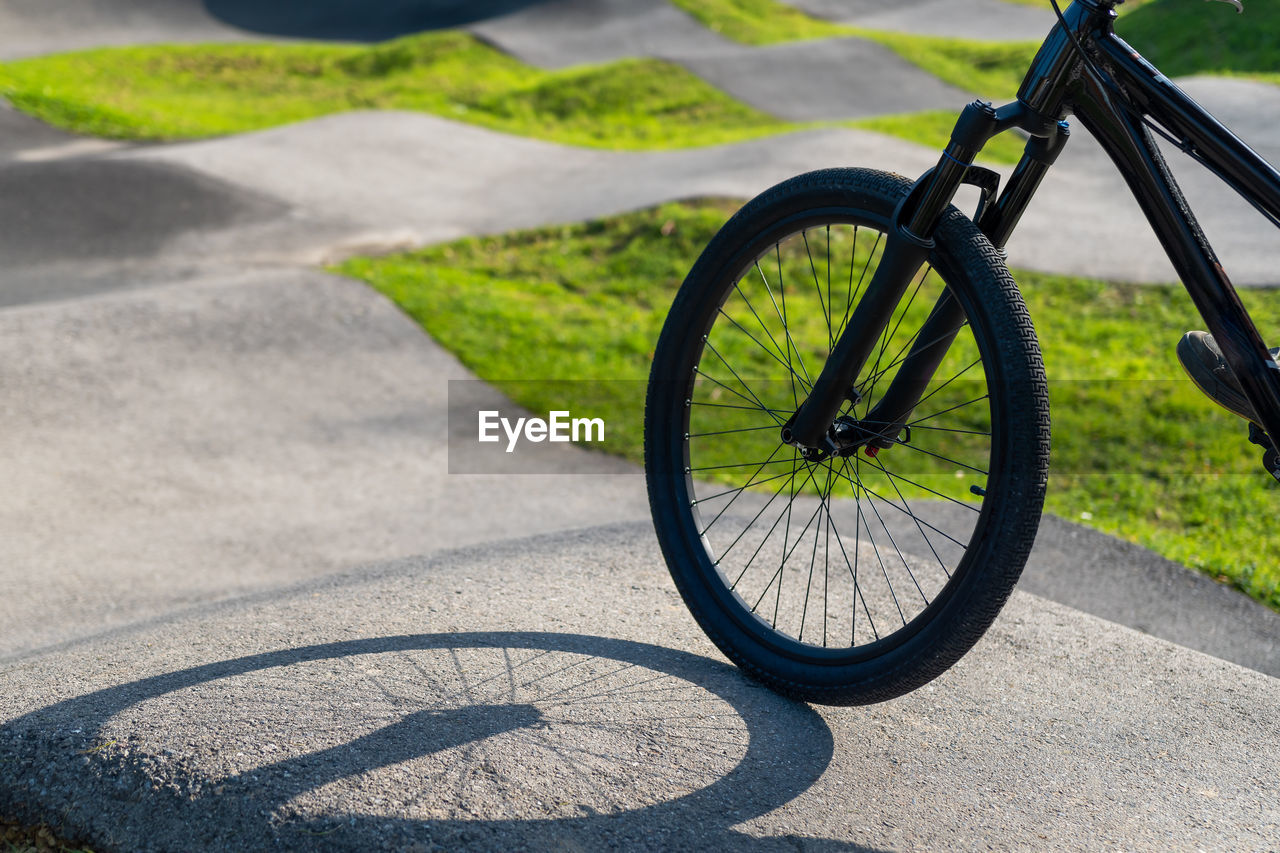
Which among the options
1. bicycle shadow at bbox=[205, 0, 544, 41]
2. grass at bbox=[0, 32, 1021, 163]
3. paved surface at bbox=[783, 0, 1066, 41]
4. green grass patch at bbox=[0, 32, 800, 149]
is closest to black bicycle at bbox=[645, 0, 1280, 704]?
grass at bbox=[0, 32, 1021, 163]

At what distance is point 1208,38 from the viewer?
13617 millimetres

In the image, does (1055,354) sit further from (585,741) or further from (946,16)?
(946,16)

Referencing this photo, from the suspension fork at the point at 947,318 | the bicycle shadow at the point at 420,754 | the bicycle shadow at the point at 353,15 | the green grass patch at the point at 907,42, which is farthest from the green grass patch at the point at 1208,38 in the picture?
the bicycle shadow at the point at 420,754

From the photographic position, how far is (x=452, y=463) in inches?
222

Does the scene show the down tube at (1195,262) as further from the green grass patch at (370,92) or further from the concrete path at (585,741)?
the green grass patch at (370,92)

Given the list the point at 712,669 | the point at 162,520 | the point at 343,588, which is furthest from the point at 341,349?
the point at 712,669

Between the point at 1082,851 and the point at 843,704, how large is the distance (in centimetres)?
56

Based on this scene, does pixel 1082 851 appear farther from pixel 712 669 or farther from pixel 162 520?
pixel 162 520

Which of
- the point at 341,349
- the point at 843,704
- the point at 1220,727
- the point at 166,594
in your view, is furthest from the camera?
the point at 341,349

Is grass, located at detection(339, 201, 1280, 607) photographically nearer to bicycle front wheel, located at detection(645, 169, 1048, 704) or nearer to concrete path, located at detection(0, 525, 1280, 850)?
bicycle front wheel, located at detection(645, 169, 1048, 704)

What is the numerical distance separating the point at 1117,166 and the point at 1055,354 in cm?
485

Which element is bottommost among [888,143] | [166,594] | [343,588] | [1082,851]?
[166,594]

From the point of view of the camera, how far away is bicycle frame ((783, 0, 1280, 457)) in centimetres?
218

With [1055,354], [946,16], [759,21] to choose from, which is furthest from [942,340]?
[946,16]
